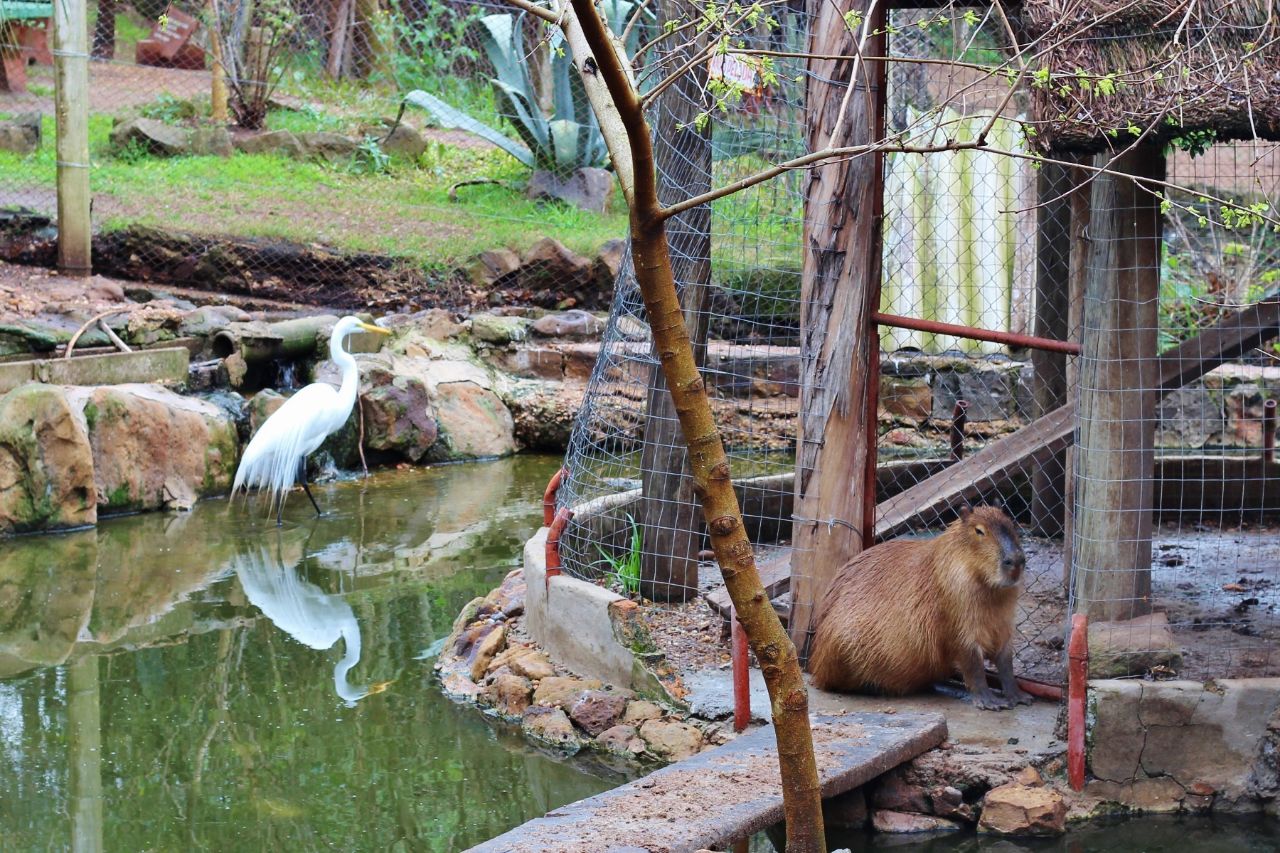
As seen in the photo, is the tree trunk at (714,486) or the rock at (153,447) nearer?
the tree trunk at (714,486)

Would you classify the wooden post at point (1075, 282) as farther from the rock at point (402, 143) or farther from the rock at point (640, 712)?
the rock at point (402, 143)

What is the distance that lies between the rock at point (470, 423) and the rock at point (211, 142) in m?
6.33

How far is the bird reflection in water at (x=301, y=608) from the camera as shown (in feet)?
21.2

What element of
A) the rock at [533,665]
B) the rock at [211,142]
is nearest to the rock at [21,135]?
the rock at [211,142]

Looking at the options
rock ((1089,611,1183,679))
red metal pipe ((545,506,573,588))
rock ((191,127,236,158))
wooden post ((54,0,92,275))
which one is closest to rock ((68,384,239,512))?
wooden post ((54,0,92,275))

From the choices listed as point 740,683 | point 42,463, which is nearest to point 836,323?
point 740,683

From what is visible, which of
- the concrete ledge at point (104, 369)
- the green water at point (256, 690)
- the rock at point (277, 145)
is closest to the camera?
the green water at point (256, 690)

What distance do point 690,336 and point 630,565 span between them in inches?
43.4

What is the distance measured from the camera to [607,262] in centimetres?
1262

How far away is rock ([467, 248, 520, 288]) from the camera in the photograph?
12.9m

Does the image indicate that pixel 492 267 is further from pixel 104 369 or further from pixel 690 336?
pixel 690 336

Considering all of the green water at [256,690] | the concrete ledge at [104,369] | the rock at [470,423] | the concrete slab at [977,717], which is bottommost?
the green water at [256,690]

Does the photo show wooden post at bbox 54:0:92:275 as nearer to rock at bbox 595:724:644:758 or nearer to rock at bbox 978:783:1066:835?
rock at bbox 595:724:644:758

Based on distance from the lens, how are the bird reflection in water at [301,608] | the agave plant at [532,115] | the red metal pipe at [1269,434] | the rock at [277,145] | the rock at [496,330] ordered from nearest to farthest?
the bird reflection in water at [301,608] < the red metal pipe at [1269,434] < the rock at [496,330] < the agave plant at [532,115] < the rock at [277,145]
